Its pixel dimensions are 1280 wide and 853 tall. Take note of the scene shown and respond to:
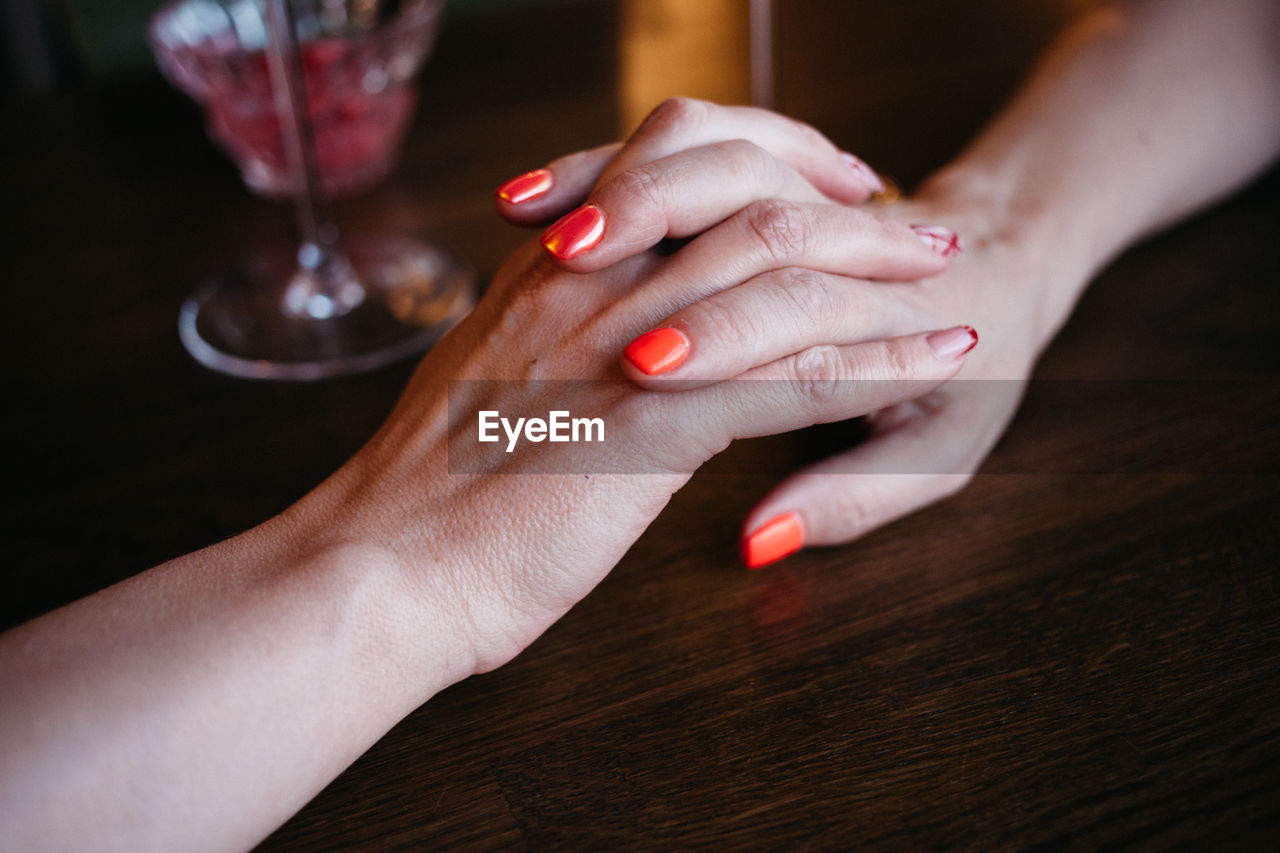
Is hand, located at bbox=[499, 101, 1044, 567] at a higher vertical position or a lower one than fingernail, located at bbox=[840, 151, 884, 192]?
lower

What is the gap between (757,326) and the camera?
1.66ft

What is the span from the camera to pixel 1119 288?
2.41 ft

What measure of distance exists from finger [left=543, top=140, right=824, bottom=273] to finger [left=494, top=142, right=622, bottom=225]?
0.11 feet

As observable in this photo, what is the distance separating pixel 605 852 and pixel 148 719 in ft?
0.62

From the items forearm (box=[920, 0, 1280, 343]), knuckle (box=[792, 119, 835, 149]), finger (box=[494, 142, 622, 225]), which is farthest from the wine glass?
forearm (box=[920, 0, 1280, 343])

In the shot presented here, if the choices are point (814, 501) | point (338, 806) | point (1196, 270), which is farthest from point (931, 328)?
point (338, 806)

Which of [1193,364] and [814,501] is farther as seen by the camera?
[1193,364]

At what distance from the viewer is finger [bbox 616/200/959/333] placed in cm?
53

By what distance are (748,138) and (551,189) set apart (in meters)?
0.12

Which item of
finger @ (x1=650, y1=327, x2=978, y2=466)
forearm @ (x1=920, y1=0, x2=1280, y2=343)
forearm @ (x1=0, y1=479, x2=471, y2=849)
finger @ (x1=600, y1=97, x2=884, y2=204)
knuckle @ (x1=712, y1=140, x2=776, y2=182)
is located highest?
forearm @ (x1=920, y1=0, x2=1280, y2=343)

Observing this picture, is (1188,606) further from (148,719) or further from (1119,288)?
(148,719)

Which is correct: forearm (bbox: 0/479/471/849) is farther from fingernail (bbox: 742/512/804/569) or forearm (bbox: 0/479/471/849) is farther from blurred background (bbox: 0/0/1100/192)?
blurred background (bbox: 0/0/1100/192)

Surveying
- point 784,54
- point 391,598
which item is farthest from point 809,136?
point 784,54

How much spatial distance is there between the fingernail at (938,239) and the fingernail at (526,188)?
22cm
